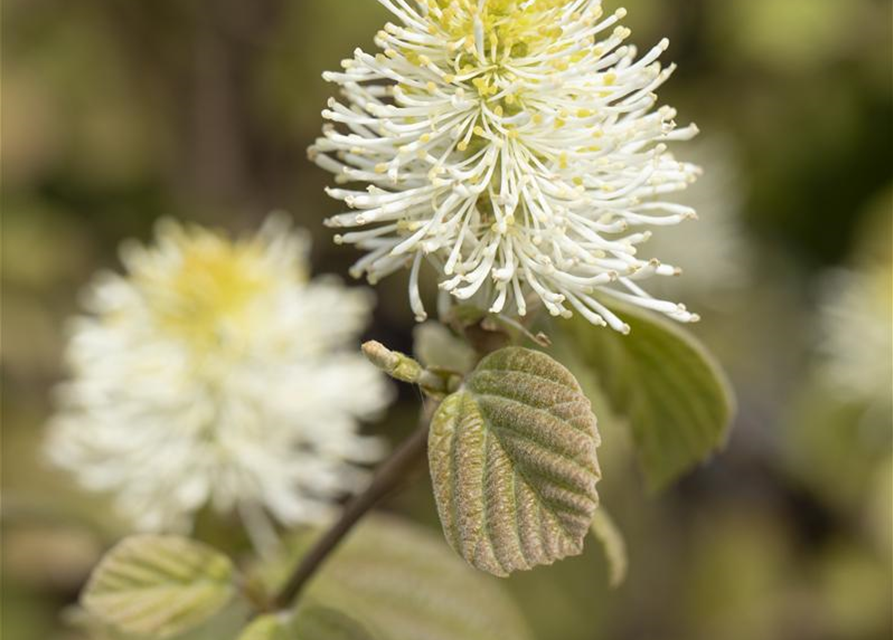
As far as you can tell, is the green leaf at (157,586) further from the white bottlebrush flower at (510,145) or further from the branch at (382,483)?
the white bottlebrush flower at (510,145)

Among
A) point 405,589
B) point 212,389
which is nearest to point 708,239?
point 212,389

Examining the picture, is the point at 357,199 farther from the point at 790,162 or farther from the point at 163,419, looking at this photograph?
A: the point at 790,162

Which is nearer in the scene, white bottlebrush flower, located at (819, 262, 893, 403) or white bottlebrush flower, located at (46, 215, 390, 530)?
white bottlebrush flower, located at (46, 215, 390, 530)

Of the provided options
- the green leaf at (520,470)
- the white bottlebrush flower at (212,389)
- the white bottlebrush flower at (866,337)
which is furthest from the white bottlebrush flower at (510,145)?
the white bottlebrush flower at (866,337)

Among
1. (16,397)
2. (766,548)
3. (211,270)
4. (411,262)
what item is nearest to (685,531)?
(766,548)

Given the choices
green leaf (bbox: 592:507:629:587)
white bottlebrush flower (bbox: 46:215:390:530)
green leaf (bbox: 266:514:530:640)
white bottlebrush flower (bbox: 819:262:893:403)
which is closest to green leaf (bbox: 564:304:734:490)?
green leaf (bbox: 592:507:629:587)

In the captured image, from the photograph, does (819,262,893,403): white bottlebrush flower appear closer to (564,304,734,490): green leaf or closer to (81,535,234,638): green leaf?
(564,304,734,490): green leaf
